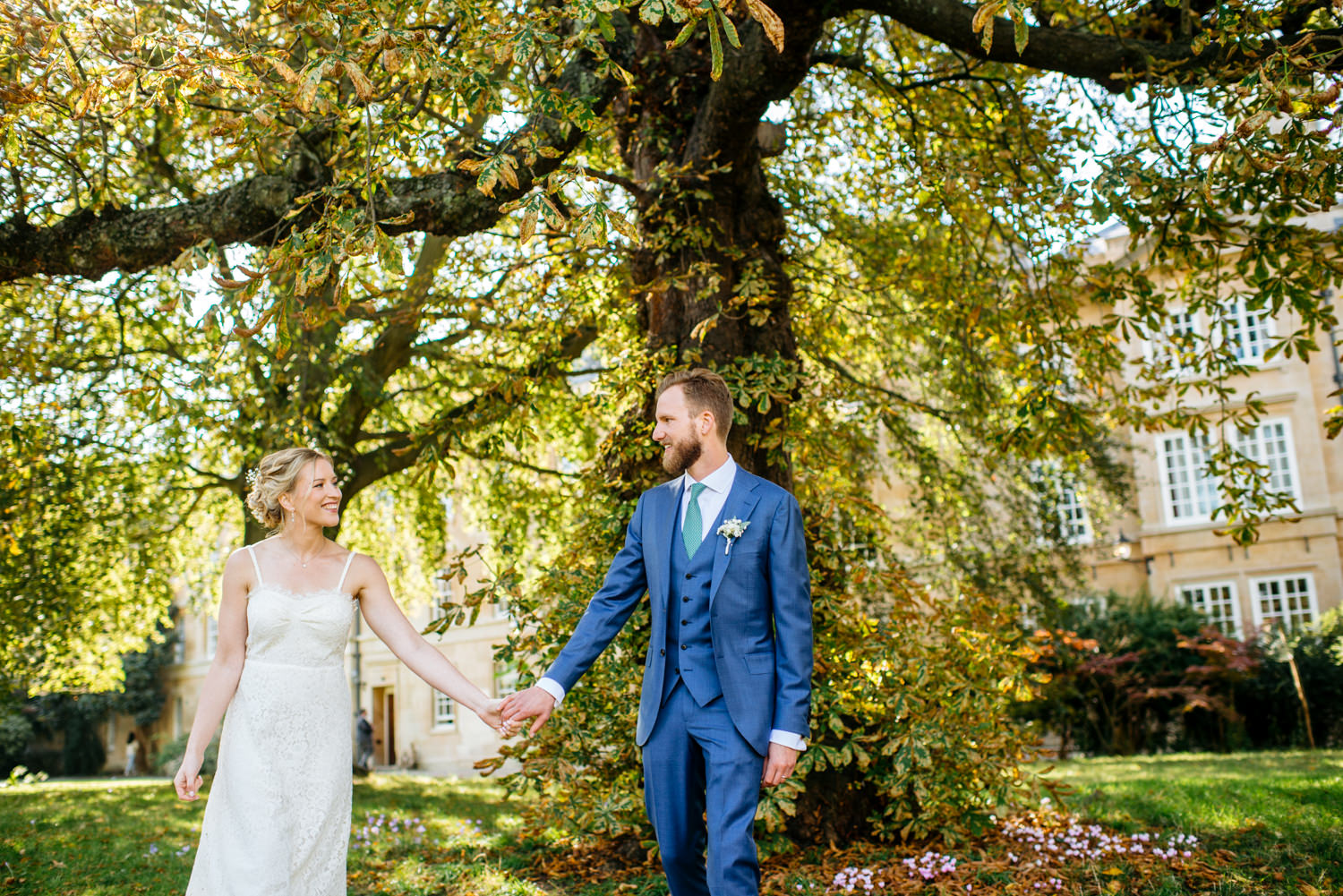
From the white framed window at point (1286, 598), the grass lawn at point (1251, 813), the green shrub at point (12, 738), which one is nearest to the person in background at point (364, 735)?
the green shrub at point (12, 738)

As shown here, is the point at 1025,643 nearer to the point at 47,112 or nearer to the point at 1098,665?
the point at 47,112

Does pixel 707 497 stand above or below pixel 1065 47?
below

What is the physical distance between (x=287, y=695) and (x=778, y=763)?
1.95 metres

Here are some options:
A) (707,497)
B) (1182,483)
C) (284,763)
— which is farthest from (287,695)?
(1182,483)

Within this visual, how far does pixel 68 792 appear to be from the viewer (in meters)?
15.7

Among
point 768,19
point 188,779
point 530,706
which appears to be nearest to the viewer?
point 768,19

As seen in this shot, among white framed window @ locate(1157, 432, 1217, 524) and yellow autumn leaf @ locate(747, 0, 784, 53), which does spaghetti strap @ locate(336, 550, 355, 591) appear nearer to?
yellow autumn leaf @ locate(747, 0, 784, 53)

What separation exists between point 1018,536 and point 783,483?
10530 millimetres

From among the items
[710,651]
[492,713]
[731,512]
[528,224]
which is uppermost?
[528,224]

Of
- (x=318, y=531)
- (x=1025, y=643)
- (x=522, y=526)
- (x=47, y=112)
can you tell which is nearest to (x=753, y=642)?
(x=318, y=531)

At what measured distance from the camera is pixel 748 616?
3.83 metres

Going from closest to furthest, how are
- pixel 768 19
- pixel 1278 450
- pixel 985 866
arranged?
1. pixel 768 19
2. pixel 985 866
3. pixel 1278 450

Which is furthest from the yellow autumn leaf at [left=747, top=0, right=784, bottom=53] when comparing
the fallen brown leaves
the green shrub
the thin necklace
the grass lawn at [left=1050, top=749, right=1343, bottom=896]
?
the green shrub

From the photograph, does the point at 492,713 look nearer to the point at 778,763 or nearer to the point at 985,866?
the point at 778,763
